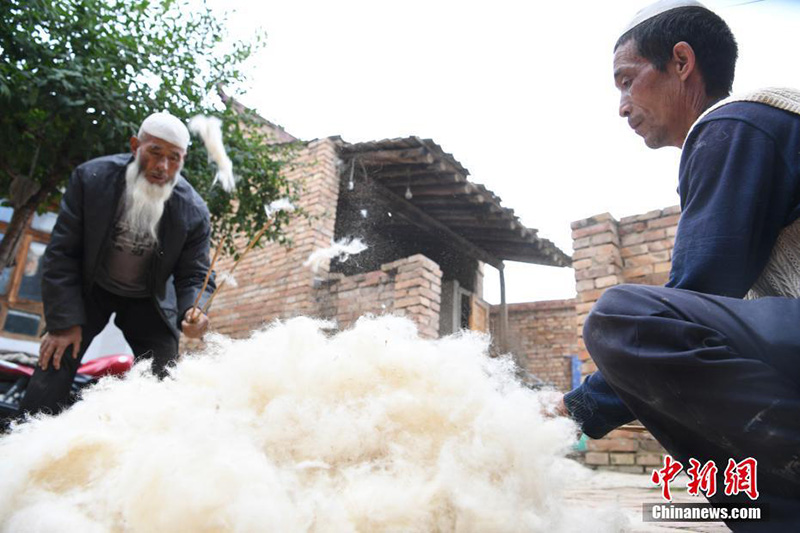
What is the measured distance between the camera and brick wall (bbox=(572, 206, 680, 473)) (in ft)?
12.6

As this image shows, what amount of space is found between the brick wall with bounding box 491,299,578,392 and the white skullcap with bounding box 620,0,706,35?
376 inches

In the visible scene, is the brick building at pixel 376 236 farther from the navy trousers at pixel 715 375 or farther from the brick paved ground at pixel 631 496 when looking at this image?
the navy trousers at pixel 715 375

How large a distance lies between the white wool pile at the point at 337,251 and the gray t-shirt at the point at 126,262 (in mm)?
3666

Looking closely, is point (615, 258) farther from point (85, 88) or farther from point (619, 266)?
point (85, 88)

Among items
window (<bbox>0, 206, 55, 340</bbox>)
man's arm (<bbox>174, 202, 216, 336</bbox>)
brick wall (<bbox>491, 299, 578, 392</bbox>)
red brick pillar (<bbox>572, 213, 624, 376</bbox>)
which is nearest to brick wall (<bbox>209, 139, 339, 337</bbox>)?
window (<bbox>0, 206, 55, 340</bbox>)

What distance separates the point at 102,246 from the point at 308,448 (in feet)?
5.52

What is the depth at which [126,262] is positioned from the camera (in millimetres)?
2375

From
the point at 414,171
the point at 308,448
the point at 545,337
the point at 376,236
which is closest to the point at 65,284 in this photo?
the point at 308,448

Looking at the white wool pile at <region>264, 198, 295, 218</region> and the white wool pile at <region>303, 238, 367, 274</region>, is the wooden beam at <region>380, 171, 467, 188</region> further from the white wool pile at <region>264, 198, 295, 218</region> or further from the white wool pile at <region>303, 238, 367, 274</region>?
the white wool pile at <region>264, 198, 295, 218</region>

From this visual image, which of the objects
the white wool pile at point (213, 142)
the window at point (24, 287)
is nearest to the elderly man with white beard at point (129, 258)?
the white wool pile at point (213, 142)

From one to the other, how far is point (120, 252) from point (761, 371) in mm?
2455

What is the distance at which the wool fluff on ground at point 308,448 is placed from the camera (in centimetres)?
96

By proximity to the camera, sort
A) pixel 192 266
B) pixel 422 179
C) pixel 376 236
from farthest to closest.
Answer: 1. pixel 376 236
2. pixel 422 179
3. pixel 192 266

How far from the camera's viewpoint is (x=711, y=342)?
86cm
